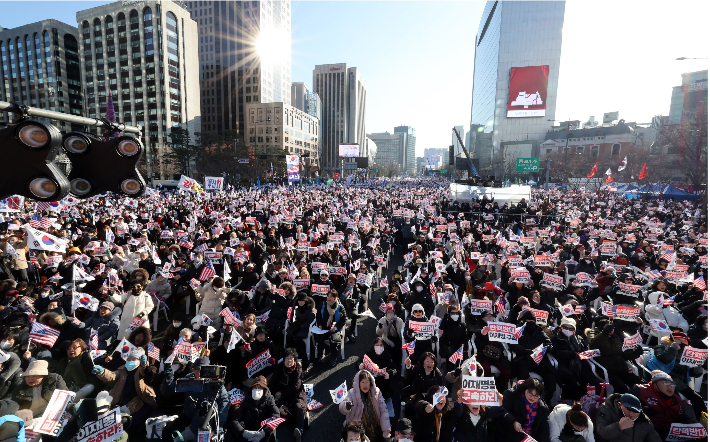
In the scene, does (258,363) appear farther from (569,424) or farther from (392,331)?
(569,424)

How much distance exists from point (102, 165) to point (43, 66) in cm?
12225

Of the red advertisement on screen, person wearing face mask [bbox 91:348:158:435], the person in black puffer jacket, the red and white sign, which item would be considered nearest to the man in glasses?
the red and white sign

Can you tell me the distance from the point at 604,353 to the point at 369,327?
4.95m

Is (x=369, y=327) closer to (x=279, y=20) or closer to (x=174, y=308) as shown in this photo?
(x=174, y=308)

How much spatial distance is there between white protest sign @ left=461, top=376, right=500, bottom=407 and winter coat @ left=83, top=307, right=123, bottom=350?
6.53 meters

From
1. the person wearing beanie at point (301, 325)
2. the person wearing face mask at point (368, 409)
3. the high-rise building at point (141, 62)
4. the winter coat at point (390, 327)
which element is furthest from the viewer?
the high-rise building at point (141, 62)

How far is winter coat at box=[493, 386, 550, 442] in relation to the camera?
4.37m

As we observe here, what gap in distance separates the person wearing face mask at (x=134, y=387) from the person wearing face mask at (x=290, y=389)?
1.79 meters

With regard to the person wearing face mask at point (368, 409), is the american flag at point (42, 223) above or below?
above

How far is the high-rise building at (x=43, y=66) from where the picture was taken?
90375mm

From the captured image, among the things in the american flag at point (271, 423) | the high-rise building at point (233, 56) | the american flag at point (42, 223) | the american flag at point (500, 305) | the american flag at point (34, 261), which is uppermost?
the high-rise building at point (233, 56)

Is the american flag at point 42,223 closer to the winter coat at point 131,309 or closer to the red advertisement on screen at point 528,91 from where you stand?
the winter coat at point 131,309

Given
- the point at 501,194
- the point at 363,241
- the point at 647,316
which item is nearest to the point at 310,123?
the point at 501,194

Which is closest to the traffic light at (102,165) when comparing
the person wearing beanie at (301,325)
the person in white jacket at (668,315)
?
the person wearing beanie at (301,325)
